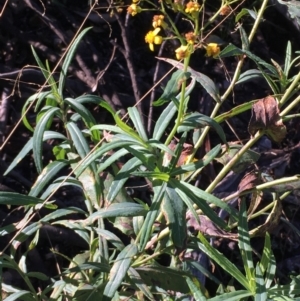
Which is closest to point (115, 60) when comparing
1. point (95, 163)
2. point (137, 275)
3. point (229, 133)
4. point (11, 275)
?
point (229, 133)

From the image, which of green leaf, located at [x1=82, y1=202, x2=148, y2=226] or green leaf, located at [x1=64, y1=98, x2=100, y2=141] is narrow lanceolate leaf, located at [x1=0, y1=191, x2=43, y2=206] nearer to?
green leaf, located at [x1=82, y1=202, x2=148, y2=226]

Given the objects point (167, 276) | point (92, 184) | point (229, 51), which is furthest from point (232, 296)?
point (229, 51)

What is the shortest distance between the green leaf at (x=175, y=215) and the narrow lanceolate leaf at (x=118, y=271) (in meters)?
0.15

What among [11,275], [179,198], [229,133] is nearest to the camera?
[179,198]

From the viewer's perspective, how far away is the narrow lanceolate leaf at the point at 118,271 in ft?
4.65

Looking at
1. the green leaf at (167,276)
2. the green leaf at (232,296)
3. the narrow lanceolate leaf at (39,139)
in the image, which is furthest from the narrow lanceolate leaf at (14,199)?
the green leaf at (232,296)

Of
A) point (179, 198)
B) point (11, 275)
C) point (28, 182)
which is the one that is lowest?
point (11, 275)

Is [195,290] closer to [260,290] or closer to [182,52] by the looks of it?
[260,290]

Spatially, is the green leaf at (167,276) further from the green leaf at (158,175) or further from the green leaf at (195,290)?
the green leaf at (158,175)

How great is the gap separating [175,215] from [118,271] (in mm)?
211

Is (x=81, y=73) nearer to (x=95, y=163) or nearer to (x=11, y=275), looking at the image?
(x=11, y=275)

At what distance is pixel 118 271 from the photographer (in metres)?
1.45

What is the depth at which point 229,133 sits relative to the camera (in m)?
2.70

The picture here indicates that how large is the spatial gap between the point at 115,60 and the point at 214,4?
0.49 meters
